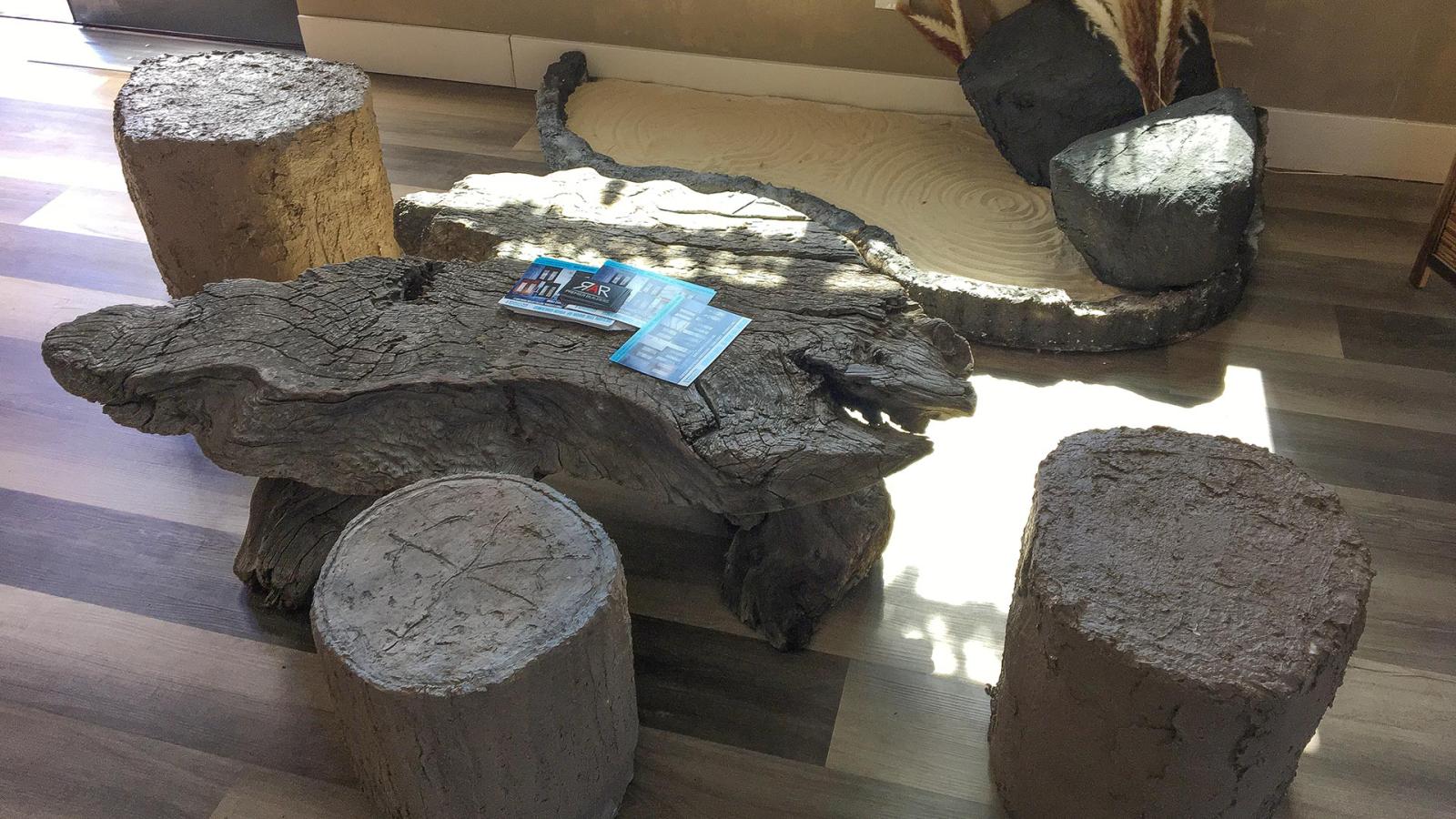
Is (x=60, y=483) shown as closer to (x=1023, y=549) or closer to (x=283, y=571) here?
(x=283, y=571)

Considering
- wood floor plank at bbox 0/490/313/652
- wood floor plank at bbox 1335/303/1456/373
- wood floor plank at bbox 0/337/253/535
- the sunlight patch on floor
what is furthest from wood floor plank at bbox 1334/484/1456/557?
wood floor plank at bbox 0/337/253/535

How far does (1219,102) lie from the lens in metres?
3.19

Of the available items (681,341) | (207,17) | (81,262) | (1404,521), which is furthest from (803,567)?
(207,17)

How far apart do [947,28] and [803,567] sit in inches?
91.6

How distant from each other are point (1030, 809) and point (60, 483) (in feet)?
7.67

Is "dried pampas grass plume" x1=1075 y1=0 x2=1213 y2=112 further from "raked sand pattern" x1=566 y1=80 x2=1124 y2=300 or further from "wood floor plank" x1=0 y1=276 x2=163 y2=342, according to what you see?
"wood floor plank" x1=0 y1=276 x2=163 y2=342

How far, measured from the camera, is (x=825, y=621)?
227 cm

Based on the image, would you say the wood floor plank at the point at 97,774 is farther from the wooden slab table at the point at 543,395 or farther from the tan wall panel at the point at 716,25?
the tan wall panel at the point at 716,25

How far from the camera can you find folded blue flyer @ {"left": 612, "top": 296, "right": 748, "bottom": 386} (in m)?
1.96

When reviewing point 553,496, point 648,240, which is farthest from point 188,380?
point 648,240

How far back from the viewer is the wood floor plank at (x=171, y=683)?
80.3 inches

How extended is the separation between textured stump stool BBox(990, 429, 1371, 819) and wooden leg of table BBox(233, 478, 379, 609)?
1.38m

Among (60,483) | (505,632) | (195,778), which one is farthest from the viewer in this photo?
(60,483)

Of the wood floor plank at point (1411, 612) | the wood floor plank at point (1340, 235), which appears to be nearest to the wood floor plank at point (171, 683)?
the wood floor plank at point (1411, 612)
